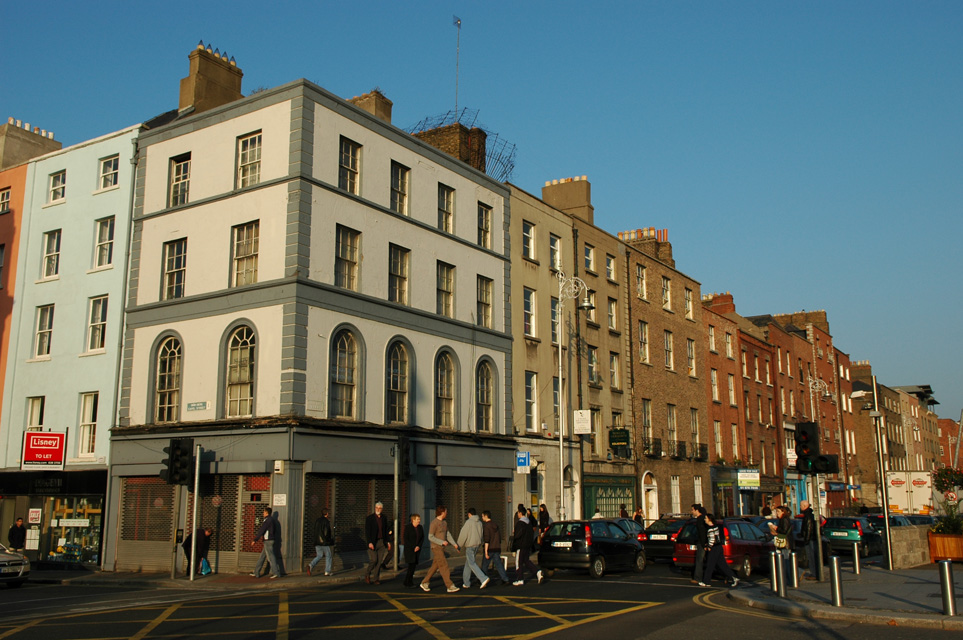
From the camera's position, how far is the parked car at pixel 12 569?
2164 cm

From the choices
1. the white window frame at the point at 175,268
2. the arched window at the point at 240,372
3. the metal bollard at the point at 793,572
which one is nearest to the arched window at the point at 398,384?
the arched window at the point at 240,372

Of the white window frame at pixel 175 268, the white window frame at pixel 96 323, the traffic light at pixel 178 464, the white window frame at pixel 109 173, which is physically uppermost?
the white window frame at pixel 109 173

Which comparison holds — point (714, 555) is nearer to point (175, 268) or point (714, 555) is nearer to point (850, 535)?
point (850, 535)

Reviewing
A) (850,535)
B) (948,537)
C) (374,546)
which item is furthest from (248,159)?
(850,535)

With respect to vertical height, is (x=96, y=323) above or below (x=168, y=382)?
above

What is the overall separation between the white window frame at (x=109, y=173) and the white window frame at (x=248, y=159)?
605 centimetres

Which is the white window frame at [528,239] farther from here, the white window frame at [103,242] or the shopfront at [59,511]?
the shopfront at [59,511]

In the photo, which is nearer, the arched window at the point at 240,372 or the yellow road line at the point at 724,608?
the yellow road line at the point at 724,608

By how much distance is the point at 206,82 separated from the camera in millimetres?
29844

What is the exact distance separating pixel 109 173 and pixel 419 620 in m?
22.7

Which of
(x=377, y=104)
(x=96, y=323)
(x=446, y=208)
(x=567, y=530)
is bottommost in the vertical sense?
(x=567, y=530)

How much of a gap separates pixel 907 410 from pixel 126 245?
8830cm

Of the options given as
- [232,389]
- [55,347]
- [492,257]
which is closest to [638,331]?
[492,257]

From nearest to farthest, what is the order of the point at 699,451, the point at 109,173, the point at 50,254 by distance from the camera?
the point at 109,173
the point at 50,254
the point at 699,451
